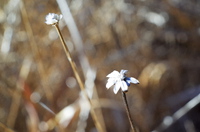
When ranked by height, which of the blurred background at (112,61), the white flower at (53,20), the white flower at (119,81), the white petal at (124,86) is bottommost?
the white petal at (124,86)

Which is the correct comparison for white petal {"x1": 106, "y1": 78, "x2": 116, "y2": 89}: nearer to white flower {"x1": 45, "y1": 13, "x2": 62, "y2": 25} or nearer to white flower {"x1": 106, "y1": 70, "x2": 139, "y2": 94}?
white flower {"x1": 106, "y1": 70, "x2": 139, "y2": 94}

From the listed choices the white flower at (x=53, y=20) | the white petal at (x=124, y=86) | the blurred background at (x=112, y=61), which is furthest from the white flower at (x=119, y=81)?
the blurred background at (x=112, y=61)

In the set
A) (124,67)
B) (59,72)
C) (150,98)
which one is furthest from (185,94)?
(59,72)

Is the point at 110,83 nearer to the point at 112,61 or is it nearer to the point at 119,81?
the point at 119,81

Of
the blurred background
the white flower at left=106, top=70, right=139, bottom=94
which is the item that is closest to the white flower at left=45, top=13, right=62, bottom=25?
the white flower at left=106, top=70, right=139, bottom=94

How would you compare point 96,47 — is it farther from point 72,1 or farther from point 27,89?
point 27,89

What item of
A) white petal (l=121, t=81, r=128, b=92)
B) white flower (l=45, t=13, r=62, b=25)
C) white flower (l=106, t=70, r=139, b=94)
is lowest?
white petal (l=121, t=81, r=128, b=92)

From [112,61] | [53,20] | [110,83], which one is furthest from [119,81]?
[112,61]

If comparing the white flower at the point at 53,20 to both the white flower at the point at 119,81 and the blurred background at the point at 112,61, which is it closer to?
the white flower at the point at 119,81
